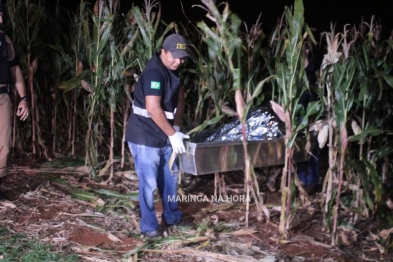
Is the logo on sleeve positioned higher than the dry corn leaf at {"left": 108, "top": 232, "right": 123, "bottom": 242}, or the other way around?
the logo on sleeve

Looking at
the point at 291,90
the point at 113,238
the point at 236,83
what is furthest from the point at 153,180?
the point at 291,90

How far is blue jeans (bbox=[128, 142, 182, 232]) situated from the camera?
3086mm

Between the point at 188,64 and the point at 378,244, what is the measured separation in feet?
7.68

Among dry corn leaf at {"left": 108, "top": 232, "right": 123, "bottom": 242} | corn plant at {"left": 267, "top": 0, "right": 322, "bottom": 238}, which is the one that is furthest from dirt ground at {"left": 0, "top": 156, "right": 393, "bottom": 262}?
corn plant at {"left": 267, "top": 0, "right": 322, "bottom": 238}

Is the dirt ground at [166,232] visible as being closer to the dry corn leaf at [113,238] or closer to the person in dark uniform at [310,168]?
the dry corn leaf at [113,238]

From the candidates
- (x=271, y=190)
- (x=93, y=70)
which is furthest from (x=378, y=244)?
(x=93, y=70)

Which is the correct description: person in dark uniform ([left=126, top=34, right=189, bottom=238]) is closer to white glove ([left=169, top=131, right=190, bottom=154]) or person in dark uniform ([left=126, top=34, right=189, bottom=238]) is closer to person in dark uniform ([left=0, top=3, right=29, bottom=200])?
white glove ([left=169, top=131, right=190, bottom=154])

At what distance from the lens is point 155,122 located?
2.96 m

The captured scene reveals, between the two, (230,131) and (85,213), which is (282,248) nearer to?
(230,131)

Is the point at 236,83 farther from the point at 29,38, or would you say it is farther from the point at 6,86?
the point at 29,38

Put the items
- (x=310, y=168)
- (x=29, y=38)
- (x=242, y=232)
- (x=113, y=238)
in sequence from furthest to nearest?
(x=29, y=38), (x=310, y=168), (x=242, y=232), (x=113, y=238)

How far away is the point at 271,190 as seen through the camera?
4273 millimetres

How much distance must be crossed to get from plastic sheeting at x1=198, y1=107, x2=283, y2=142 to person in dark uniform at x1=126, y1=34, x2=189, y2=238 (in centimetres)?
45

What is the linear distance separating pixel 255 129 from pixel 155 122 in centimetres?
88
